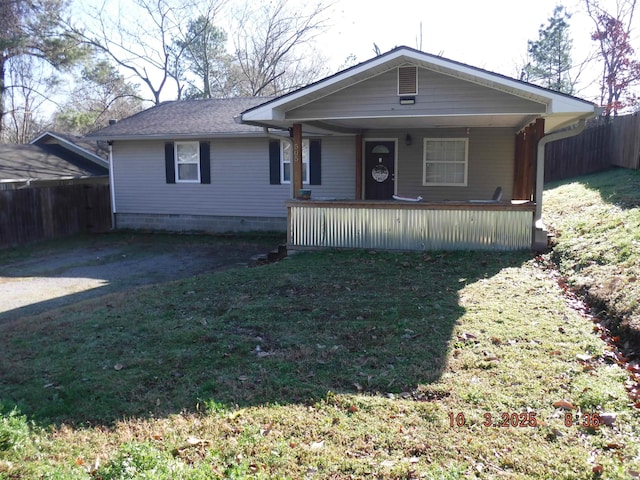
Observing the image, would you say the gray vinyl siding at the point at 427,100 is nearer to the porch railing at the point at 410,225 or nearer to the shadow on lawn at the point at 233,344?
the porch railing at the point at 410,225

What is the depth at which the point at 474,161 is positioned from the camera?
14227 mm

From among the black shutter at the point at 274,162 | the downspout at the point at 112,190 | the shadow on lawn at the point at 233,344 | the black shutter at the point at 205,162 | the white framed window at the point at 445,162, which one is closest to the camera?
the shadow on lawn at the point at 233,344

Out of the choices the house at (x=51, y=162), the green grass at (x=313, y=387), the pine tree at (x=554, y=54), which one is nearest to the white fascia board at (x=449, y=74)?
the green grass at (x=313, y=387)

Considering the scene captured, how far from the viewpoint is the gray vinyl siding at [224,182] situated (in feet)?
49.7

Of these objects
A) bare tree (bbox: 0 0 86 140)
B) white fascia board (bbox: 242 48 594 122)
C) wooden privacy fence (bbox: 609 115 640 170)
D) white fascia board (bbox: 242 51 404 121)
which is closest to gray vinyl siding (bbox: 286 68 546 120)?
white fascia board (bbox: 242 48 594 122)

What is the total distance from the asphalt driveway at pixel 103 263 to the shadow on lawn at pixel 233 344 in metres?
1.45

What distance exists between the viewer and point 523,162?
13523 millimetres

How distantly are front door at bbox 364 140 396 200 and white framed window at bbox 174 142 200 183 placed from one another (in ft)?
16.9

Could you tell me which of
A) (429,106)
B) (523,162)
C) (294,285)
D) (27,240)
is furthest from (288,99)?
(27,240)

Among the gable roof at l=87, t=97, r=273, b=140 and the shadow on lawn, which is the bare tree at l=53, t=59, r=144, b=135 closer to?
the gable roof at l=87, t=97, r=273, b=140

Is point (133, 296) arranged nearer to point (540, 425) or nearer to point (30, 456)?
point (30, 456)

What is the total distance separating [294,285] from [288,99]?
4.01 metres

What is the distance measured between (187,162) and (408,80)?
8549 millimetres

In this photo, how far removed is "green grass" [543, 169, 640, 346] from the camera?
620cm
